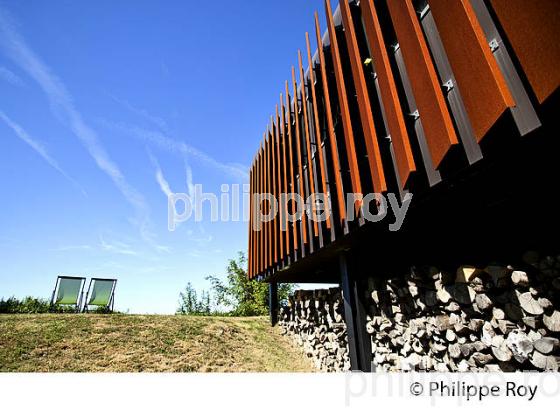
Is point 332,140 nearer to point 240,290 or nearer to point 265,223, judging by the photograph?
point 265,223

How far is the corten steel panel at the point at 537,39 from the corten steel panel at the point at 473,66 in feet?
0.44

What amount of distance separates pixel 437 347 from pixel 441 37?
3.07 meters

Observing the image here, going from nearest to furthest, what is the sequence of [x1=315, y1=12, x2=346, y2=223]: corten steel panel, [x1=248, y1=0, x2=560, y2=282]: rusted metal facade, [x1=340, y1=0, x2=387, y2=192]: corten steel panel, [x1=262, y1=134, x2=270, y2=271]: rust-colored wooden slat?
[x1=248, y1=0, x2=560, y2=282]: rusted metal facade → [x1=340, y1=0, x2=387, y2=192]: corten steel panel → [x1=315, y1=12, x2=346, y2=223]: corten steel panel → [x1=262, y1=134, x2=270, y2=271]: rust-colored wooden slat

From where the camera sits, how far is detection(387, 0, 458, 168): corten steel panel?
7.25 ft

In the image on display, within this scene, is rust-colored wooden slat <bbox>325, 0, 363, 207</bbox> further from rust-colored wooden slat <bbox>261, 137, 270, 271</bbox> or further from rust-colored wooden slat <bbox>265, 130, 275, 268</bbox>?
rust-colored wooden slat <bbox>261, 137, 270, 271</bbox>

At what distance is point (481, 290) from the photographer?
261 cm

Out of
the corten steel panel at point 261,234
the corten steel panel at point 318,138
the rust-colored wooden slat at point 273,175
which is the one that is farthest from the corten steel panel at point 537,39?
the corten steel panel at point 261,234

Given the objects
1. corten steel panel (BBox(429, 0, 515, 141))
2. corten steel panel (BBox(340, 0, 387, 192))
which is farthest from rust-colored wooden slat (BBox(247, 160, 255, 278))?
corten steel panel (BBox(429, 0, 515, 141))

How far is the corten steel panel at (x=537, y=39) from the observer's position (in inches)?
60.7

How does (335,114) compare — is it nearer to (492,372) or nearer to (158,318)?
(492,372)

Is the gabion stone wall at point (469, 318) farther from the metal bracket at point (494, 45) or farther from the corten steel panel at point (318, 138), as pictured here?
the metal bracket at point (494, 45)

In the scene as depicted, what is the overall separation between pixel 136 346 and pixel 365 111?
602 centimetres

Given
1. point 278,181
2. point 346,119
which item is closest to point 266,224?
point 278,181
